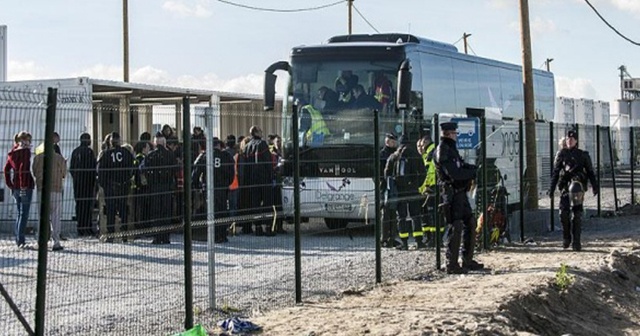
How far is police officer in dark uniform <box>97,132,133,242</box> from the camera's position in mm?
8336

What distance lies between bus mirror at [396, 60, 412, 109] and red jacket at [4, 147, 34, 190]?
1082cm

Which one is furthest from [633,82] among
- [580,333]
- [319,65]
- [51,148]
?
[51,148]

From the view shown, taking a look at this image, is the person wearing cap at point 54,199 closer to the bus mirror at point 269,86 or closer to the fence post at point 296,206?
the fence post at point 296,206

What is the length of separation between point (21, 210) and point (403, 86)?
11.3 meters

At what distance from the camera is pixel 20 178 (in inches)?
320

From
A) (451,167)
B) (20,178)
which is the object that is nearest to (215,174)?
(20,178)

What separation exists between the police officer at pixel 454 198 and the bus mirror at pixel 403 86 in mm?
5163

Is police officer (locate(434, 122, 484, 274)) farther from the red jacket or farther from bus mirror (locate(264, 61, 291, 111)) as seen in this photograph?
bus mirror (locate(264, 61, 291, 111))

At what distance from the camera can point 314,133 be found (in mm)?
18188

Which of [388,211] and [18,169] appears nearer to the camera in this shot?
[18,169]

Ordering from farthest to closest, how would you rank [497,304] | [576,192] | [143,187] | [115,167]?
[576,192]
[497,304]
[143,187]
[115,167]

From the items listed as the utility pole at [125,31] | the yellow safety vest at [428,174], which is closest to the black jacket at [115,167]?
the yellow safety vest at [428,174]

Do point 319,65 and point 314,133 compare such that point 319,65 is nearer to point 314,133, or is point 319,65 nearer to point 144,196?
point 314,133

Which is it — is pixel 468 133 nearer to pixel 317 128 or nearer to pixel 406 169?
pixel 406 169
